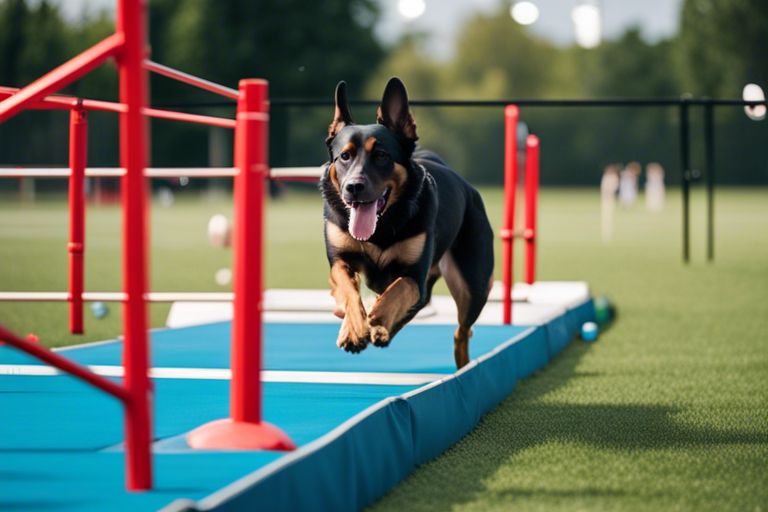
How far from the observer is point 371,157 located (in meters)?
5.45

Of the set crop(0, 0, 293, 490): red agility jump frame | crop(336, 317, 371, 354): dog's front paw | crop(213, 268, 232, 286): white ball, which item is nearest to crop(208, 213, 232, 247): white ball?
crop(213, 268, 232, 286): white ball

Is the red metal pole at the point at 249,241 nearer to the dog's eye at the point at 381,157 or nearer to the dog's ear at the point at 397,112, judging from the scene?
the dog's eye at the point at 381,157

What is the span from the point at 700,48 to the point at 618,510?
71.4 m

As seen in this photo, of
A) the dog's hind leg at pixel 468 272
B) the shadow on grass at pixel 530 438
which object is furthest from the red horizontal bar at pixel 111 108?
the shadow on grass at pixel 530 438

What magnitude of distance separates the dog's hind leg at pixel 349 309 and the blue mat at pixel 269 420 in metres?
0.24

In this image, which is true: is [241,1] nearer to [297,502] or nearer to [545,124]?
[545,124]

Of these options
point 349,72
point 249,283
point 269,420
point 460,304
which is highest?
point 349,72

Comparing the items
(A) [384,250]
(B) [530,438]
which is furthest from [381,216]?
(B) [530,438]

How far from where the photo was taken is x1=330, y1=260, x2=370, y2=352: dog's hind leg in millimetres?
4992

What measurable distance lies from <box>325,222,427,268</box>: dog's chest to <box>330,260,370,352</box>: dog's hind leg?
0.09 m

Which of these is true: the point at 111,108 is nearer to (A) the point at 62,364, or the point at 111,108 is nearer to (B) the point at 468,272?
(B) the point at 468,272

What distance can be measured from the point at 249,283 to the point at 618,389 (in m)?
3.52

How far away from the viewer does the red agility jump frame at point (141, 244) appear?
3057mm

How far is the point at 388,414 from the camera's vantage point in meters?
4.20
